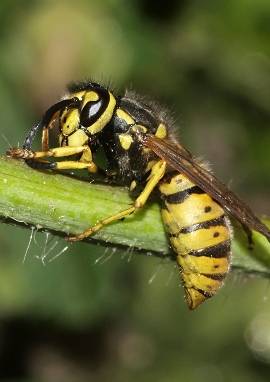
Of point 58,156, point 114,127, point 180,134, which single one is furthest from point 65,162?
point 180,134

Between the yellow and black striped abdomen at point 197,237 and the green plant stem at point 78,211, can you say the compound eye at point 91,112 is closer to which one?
the green plant stem at point 78,211

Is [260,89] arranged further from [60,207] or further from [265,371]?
[60,207]

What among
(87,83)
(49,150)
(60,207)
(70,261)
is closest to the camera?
(60,207)

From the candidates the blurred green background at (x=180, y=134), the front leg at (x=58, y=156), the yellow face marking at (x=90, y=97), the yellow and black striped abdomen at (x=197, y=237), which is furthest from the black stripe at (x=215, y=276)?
the blurred green background at (x=180, y=134)

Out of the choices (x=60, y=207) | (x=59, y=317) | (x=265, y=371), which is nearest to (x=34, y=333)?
(x=59, y=317)

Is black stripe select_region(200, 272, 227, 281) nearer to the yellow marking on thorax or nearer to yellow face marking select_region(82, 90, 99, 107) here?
the yellow marking on thorax

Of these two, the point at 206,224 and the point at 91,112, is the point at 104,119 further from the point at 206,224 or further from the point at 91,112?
the point at 206,224

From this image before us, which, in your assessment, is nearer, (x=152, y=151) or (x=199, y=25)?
(x=152, y=151)
